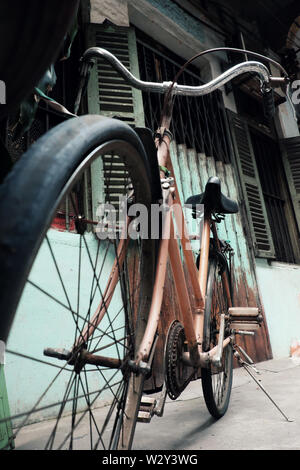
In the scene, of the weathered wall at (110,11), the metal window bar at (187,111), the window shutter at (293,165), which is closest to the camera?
the weathered wall at (110,11)

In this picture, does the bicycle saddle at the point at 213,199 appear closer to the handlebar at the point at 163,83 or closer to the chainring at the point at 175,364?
the handlebar at the point at 163,83

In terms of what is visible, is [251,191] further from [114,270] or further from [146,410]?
[146,410]

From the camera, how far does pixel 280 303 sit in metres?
3.82

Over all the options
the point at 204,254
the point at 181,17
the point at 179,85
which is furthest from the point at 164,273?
the point at 181,17

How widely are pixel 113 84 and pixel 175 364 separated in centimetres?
256

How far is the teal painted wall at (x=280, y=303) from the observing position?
11.9 feet

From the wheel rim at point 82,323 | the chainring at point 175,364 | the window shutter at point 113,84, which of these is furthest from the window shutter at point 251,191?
the chainring at point 175,364

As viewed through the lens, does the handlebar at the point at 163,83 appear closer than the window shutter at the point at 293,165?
Yes

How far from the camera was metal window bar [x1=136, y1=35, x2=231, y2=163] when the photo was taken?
3395mm

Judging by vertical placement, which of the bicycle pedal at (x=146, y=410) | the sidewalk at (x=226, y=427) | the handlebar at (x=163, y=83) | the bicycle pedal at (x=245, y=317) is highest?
the handlebar at (x=163, y=83)

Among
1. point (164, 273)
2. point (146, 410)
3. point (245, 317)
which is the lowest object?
point (146, 410)

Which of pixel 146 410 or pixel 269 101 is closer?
pixel 146 410

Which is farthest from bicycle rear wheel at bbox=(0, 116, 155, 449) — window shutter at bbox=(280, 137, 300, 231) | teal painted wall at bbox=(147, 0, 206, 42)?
window shutter at bbox=(280, 137, 300, 231)
